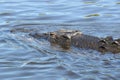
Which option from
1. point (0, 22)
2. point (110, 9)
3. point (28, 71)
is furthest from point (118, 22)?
point (28, 71)

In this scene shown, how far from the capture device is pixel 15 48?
11141 millimetres

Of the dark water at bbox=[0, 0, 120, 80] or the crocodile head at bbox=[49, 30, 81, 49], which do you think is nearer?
the dark water at bbox=[0, 0, 120, 80]

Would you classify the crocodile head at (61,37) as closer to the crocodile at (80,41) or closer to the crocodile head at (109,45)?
the crocodile at (80,41)

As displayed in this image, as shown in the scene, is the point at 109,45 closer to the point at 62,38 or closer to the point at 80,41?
the point at 80,41

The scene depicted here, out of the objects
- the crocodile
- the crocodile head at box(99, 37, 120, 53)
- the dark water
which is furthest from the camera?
the crocodile

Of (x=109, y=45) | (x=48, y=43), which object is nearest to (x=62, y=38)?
(x=48, y=43)

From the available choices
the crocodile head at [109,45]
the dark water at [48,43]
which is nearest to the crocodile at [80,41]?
the crocodile head at [109,45]

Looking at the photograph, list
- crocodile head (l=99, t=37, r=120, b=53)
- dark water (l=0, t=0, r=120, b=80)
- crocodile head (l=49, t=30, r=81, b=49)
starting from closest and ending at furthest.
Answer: dark water (l=0, t=0, r=120, b=80) < crocodile head (l=99, t=37, r=120, b=53) < crocodile head (l=49, t=30, r=81, b=49)

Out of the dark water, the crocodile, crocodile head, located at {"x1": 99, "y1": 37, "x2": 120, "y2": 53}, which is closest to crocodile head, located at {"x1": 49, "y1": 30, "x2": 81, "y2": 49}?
the crocodile

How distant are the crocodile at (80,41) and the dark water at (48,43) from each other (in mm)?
196

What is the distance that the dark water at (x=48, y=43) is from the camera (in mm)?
9352

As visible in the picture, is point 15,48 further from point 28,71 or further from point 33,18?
point 33,18

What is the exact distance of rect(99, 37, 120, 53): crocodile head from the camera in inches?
400

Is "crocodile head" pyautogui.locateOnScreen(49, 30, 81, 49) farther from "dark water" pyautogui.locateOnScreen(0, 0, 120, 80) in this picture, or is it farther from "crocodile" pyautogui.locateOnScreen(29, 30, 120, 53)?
"dark water" pyautogui.locateOnScreen(0, 0, 120, 80)
